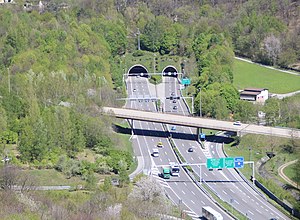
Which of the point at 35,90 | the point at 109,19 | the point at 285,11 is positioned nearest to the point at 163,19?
the point at 109,19

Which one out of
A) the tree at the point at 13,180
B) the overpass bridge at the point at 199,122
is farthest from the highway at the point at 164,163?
the tree at the point at 13,180

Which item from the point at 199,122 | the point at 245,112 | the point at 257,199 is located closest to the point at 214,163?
the point at 257,199

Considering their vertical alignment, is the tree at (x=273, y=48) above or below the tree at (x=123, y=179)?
above

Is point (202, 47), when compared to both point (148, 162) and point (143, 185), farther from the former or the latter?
point (143, 185)

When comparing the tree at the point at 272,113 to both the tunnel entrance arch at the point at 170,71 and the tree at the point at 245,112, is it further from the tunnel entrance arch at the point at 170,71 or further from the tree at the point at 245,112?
the tunnel entrance arch at the point at 170,71

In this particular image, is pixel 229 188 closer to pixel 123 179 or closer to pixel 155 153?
pixel 123 179
